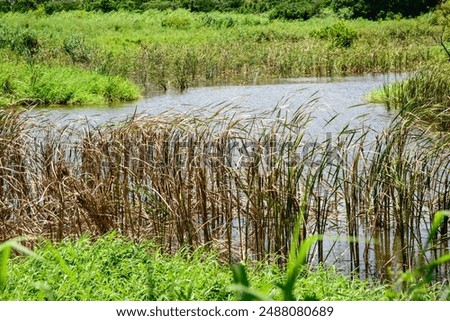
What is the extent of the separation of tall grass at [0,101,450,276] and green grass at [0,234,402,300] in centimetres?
60

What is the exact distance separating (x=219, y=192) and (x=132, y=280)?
6.56 ft

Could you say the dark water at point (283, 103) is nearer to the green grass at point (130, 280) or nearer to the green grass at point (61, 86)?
the green grass at point (61, 86)

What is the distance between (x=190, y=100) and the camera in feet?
60.6

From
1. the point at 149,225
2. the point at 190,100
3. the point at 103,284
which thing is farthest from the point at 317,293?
the point at 190,100

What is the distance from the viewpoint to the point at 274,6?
49281 millimetres

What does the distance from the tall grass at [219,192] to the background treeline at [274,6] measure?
3769 centimetres

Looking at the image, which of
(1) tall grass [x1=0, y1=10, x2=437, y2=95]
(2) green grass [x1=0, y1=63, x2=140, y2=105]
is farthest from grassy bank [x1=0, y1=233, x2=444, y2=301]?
(1) tall grass [x1=0, y1=10, x2=437, y2=95]

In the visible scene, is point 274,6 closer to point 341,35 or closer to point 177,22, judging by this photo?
point 177,22

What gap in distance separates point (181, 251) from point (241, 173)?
80 cm

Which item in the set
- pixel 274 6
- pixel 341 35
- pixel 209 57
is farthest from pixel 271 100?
pixel 274 6

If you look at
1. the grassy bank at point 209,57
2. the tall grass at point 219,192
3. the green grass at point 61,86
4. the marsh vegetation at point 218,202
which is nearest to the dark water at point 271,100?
the green grass at point 61,86

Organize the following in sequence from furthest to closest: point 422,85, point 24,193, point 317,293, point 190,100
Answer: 1. point 190,100
2. point 422,85
3. point 24,193
4. point 317,293

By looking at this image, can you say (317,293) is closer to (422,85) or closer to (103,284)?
(103,284)

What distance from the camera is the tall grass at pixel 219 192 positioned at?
6.45 m
